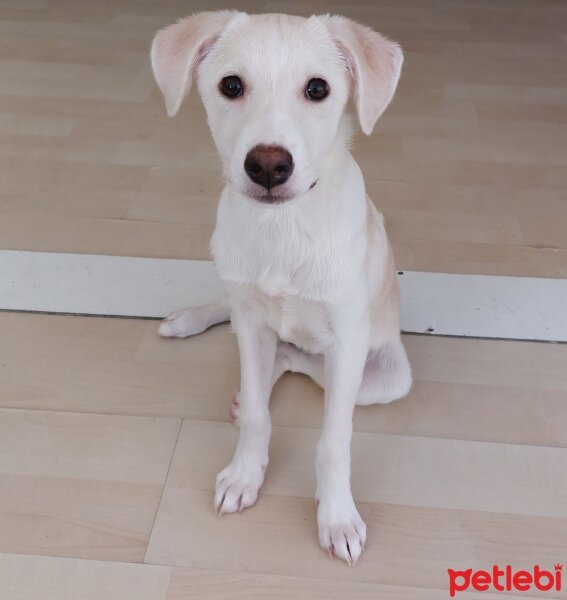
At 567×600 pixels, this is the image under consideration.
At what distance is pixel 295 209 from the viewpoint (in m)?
1.21

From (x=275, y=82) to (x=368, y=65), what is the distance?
0.61ft

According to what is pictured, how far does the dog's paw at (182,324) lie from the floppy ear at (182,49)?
2.35 ft

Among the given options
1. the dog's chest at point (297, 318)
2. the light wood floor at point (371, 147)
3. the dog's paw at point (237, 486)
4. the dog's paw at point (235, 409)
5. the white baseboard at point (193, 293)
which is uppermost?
the dog's chest at point (297, 318)

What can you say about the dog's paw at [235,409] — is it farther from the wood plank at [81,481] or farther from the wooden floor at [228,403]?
the wood plank at [81,481]

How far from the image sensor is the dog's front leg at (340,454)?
1279 mm

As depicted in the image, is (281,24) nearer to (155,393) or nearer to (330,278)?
(330,278)

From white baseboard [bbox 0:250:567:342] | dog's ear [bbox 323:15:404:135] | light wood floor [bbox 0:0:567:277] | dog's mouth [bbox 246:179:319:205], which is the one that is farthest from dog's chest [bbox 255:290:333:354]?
light wood floor [bbox 0:0:567:277]

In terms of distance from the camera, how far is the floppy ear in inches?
44.2

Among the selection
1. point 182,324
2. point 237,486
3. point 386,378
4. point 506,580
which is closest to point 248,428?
point 237,486

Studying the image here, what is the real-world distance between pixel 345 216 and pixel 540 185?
141cm

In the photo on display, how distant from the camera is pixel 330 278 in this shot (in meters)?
1.22

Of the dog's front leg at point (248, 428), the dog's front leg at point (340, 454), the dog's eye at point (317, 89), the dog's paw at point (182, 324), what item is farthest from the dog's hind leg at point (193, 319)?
the dog's eye at point (317, 89)

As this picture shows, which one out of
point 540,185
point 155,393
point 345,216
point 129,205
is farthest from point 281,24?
point 540,185

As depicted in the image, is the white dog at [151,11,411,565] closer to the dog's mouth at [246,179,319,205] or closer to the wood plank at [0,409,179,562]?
the dog's mouth at [246,179,319,205]
